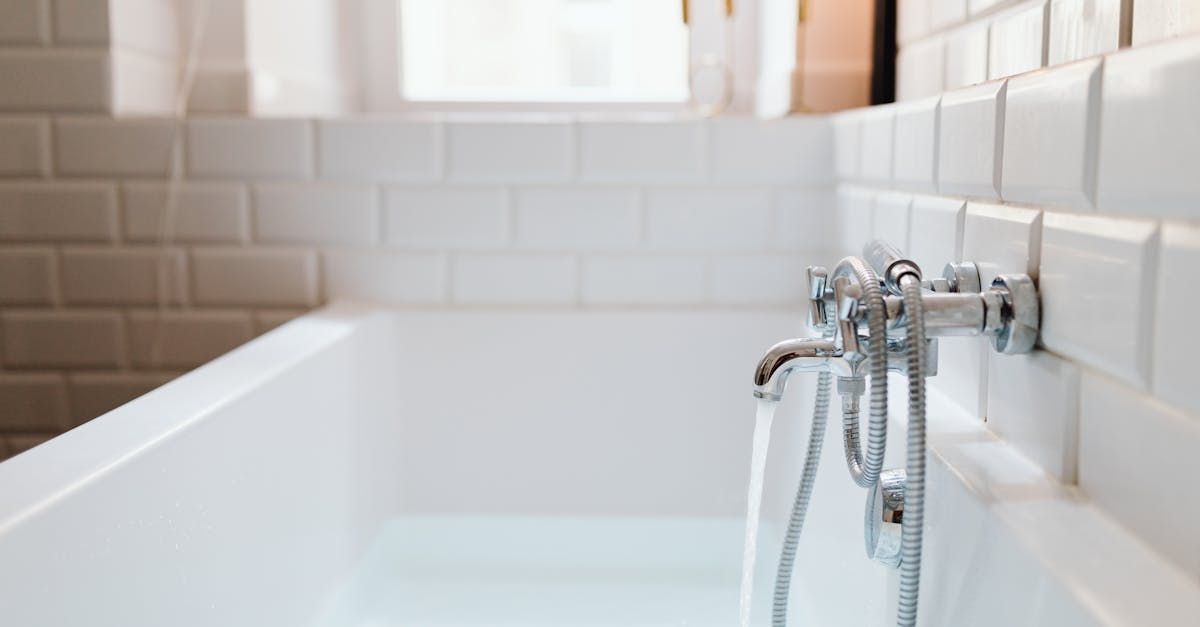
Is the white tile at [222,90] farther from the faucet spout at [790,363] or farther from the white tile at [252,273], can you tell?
the faucet spout at [790,363]

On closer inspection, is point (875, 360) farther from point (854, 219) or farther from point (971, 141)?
point (854, 219)

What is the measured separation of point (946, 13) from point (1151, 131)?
0.77m

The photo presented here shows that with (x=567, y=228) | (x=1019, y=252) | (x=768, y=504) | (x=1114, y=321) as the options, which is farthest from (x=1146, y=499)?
(x=567, y=228)

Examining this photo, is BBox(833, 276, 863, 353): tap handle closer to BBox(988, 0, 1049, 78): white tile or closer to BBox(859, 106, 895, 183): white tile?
BBox(988, 0, 1049, 78): white tile

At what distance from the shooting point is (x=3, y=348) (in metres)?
1.77

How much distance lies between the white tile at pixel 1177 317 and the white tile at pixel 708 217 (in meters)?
1.09

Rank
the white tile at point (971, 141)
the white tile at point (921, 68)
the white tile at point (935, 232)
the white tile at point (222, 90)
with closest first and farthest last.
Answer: the white tile at point (971, 141) → the white tile at point (935, 232) → the white tile at point (921, 68) → the white tile at point (222, 90)

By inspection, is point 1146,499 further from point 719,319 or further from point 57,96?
point 57,96

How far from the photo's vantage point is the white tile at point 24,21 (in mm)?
1721

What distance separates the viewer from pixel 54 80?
173 cm

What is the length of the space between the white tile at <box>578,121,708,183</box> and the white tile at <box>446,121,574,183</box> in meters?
0.03

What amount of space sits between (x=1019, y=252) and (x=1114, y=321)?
19cm

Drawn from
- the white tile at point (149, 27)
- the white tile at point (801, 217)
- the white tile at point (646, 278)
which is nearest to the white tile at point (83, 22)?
the white tile at point (149, 27)

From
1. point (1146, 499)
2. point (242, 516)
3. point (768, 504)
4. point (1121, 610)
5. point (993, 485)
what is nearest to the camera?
point (1121, 610)
